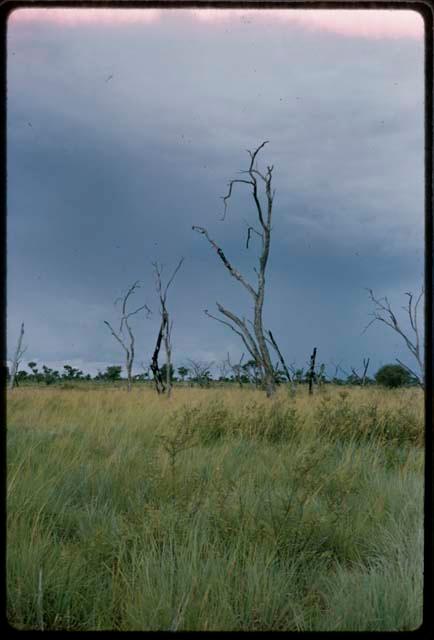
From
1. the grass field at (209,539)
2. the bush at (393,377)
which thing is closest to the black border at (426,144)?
the grass field at (209,539)

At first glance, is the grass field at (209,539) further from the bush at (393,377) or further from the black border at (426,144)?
the bush at (393,377)

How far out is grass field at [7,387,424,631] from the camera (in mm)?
1955

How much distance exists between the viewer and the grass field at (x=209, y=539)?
1955 millimetres

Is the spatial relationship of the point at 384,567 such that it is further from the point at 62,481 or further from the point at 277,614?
the point at 62,481

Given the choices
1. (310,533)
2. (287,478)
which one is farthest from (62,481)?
(310,533)

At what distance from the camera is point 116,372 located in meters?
18.0

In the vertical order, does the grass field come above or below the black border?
below

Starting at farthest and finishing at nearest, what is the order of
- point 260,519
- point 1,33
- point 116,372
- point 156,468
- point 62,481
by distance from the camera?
point 116,372 < point 62,481 < point 156,468 < point 260,519 < point 1,33

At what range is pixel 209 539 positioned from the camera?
7.88 ft

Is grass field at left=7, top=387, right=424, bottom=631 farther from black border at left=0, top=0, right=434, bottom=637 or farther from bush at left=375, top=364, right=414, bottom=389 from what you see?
bush at left=375, top=364, right=414, bottom=389

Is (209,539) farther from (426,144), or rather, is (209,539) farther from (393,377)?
(393,377)

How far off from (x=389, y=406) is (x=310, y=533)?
335 centimetres

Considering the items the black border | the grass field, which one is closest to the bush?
the grass field

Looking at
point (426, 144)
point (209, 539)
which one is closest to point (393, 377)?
point (209, 539)
